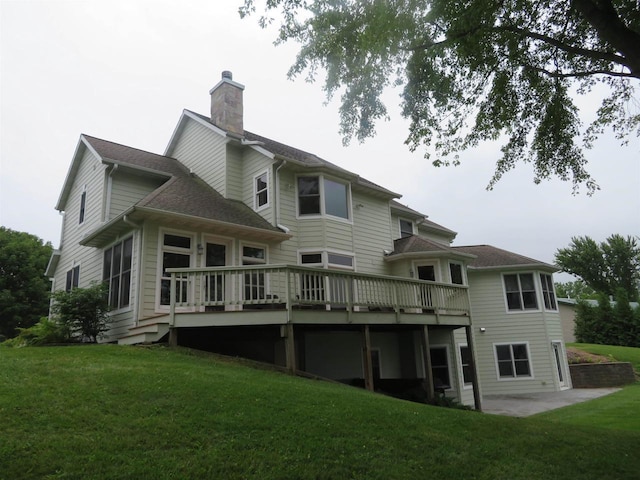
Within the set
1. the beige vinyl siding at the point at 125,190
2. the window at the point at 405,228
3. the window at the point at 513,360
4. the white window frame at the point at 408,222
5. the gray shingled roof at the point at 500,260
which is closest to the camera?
the beige vinyl siding at the point at 125,190

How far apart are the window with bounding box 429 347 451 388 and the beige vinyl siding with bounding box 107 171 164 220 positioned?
39.3 ft

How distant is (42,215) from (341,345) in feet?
184

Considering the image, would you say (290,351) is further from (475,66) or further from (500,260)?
(500,260)

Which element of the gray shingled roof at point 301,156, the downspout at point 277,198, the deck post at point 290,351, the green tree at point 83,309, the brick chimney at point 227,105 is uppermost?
the brick chimney at point 227,105

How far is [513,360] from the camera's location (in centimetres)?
2169

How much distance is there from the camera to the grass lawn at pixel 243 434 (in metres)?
4.83

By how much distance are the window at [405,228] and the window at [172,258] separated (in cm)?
1043

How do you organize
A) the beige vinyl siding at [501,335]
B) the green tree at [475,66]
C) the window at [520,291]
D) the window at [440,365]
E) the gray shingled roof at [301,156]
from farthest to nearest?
the window at [520,291], the beige vinyl siding at [501,335], the window at [440,365], the gray shingled roof at [301,156], the green tree at [475,66]

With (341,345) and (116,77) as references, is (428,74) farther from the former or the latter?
(116,77)

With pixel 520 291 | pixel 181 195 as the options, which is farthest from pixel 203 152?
pixel 520 291

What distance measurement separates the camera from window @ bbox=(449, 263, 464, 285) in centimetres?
1889

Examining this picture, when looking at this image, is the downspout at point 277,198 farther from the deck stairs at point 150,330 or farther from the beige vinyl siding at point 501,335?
the beige vinyl siding at point 501,335

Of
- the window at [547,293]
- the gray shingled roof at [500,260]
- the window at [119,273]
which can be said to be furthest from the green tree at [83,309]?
the window at [547,293]

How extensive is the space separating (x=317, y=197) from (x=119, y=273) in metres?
6.52
